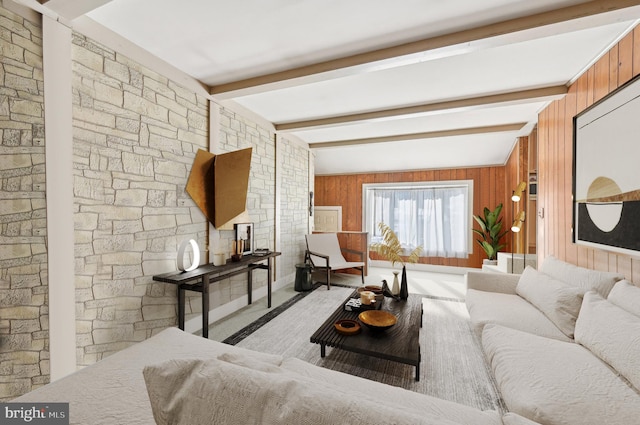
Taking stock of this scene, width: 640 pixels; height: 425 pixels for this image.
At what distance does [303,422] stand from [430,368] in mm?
1928

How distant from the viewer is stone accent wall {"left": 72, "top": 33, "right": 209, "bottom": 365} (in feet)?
→ 5.99

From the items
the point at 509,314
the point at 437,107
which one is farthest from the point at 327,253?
the point at 509,314

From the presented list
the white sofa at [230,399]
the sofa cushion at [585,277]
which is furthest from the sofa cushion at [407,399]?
the sofa cushion at [585,277]

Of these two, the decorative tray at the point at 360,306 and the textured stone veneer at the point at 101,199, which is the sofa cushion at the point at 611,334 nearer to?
the decorative tray at the point at 360,306

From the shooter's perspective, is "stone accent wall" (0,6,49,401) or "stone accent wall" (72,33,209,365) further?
"stone accent wall" (72,33,209,365)

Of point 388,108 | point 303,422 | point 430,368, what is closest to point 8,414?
point 303,422

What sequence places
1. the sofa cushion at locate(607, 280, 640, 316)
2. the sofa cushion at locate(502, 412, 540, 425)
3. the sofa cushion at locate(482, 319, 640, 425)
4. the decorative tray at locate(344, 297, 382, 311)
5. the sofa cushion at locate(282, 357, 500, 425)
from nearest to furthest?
the sofa cushion at locate(502, 412, 540, 425) → the sofa cushion at locate(282, 357, 500, 425) → the sofa cushion at locate(482, 319, 640, 425) → the sofa cushion at locate(607, 280, 640, 316) → the decorative tray at locate(344, 297, 382, 311)

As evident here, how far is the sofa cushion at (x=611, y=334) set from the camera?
1231mm

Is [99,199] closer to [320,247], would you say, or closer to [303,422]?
[303,422]

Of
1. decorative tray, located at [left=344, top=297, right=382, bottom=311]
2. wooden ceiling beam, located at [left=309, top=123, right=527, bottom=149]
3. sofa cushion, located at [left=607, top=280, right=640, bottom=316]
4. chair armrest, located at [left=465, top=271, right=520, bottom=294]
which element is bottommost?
decorative tray, located at [left=344, top=297, right=382, bottom=311]

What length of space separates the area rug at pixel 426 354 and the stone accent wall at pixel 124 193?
3.22 feet

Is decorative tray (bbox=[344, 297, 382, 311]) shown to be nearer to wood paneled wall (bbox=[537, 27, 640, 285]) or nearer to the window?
wood paneled wall (bbox=[537, 27, 640, 285])

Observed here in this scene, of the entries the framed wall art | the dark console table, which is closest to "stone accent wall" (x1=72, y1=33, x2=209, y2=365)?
the dark console table

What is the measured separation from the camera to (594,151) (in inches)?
80.7
